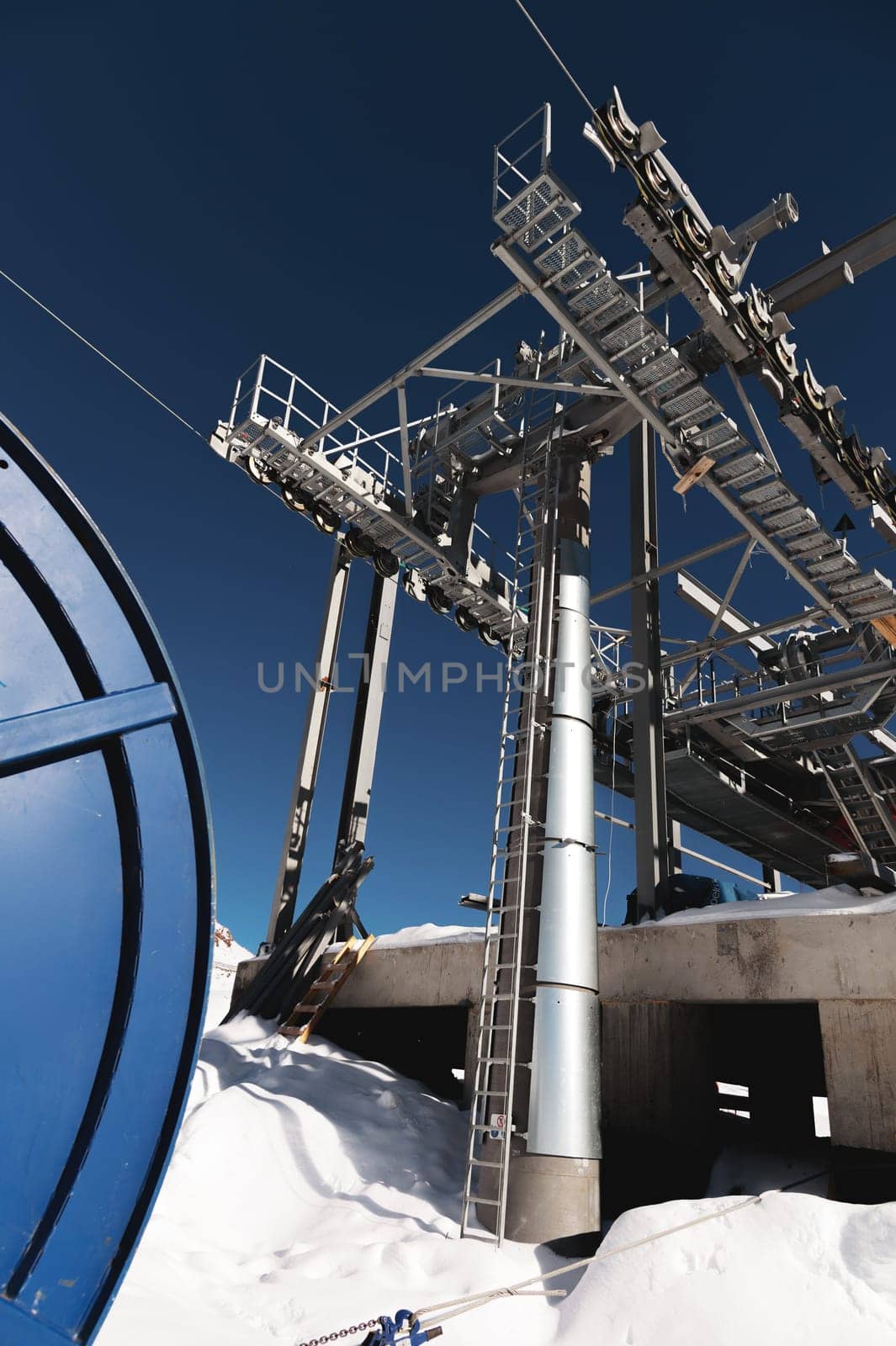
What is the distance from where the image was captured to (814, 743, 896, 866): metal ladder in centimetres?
1354

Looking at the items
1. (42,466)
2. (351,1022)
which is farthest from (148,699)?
(351,1022)

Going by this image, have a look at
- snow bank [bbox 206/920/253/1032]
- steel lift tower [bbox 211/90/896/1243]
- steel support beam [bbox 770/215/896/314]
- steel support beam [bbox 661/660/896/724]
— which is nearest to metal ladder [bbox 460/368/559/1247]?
steel lift tower [bbox 211/90/896/1243]

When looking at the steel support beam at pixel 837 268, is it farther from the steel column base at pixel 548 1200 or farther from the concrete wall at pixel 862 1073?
the steel column base at pixel 548 1200

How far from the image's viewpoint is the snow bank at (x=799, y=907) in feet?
31.9

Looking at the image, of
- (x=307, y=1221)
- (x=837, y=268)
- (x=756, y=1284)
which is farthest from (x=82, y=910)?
(x=837, y=268)

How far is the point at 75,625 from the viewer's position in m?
2.68

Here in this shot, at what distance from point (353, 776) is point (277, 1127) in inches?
405

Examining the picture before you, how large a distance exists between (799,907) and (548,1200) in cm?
480

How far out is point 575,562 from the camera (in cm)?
1216

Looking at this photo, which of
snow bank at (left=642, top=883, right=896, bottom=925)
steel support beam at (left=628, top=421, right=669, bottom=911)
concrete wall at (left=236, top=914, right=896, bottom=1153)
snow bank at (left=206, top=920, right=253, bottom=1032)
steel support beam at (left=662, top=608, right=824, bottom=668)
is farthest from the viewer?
snow bank at (left=206, top=920, right=253, bottom=1032)

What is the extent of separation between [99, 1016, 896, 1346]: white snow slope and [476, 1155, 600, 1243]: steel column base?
59cm

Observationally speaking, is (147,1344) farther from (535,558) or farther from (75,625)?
(535,558)

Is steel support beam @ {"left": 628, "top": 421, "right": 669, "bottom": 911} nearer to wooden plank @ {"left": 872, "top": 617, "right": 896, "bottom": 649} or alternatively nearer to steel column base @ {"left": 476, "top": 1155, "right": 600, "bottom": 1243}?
wooden plank @ {"left": 872, "top": 617, "right": 896, "bottom": 649}

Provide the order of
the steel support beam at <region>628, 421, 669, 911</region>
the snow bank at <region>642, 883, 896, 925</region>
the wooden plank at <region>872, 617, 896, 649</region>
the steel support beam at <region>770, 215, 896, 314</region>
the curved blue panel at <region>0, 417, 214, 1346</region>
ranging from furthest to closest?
the wooden plank at <region>872, 617, 896, 649</region>
the steel support beam at <region>628, 421, 669, 911</region>
the steel support beam at <region>770, 215, 896, 314</region>
the snow bank at <region>642, 883, 896, 925</region>
the curved blue panel at <region>0, 417, 214, 1346</region>
